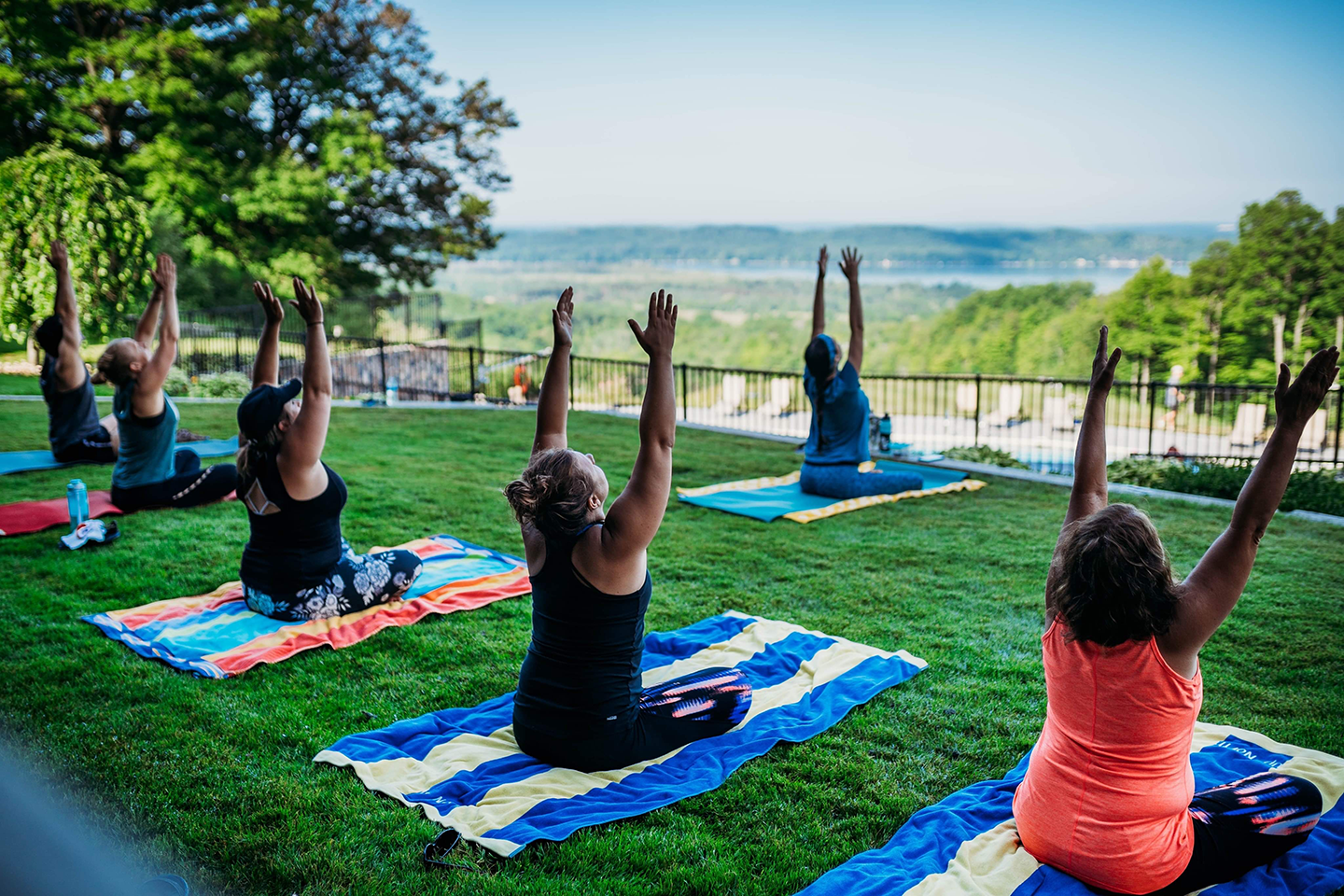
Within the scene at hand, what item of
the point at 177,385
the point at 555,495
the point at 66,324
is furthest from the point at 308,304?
the point at 177,385

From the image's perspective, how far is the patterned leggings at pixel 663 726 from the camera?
3.07 meters

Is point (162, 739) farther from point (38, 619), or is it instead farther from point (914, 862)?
point (914, 862)

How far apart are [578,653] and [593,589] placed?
0.25 meters

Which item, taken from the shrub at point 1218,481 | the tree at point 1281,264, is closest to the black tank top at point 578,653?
the shrub at point 1218,481

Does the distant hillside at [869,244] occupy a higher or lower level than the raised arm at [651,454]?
higher

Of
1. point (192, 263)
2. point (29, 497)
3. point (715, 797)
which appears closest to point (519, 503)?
point (715, 797)

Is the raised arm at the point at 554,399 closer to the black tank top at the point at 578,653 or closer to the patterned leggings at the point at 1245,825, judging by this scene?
the black tank top at the point at 578,653

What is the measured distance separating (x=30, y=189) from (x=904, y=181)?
123149mm

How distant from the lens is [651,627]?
4656 mm

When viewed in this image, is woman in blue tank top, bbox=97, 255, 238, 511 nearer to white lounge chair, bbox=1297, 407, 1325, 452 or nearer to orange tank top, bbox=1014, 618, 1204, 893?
orange tank top, bbox=1014, 618, 1204, 893

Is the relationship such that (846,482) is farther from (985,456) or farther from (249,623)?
(249,623)

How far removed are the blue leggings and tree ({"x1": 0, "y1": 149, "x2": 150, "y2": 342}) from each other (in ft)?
42.2

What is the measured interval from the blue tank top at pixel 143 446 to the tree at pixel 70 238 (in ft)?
31.4

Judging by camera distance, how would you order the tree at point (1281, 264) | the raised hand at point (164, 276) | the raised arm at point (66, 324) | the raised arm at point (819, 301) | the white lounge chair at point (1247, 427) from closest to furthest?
the raised hand at point (164, 276)
the raised arm at point (66, 324)
the raised arm at point (819, 301)
the white lounge chair at point (1247, 427)
the tree at point (1281, 264)
